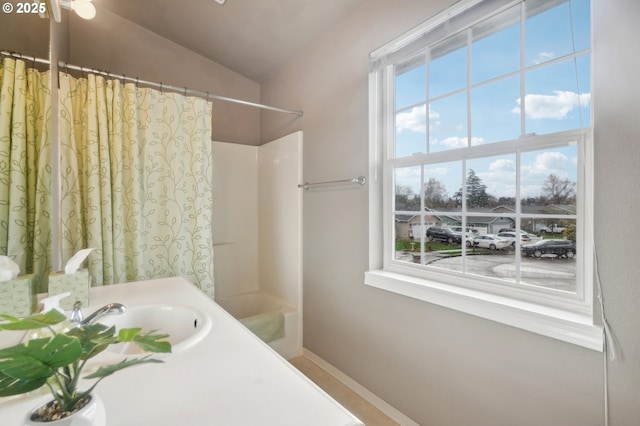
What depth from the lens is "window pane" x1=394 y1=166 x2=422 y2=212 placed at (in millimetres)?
1532

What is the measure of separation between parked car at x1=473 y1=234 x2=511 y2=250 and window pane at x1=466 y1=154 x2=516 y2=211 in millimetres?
33

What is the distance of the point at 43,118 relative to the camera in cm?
140

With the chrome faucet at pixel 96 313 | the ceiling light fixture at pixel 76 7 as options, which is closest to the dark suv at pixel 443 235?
the chrome faucet at pixel 96 313

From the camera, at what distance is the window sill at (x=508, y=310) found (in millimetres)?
923

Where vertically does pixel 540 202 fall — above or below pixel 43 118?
below

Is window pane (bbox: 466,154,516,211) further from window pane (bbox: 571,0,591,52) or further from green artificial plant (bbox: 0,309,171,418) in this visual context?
green artificial plant (bbox: 0,309,171,418)

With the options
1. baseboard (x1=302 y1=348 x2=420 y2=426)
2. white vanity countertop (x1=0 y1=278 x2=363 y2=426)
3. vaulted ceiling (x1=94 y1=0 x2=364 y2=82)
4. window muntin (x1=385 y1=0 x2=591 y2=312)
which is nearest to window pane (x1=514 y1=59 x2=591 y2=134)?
window muntin (x1=385 y1=0 x2=591 y2=312)

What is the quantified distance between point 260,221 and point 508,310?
213 centimetres

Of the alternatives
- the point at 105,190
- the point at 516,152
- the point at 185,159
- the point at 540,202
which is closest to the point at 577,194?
the point at 540,202

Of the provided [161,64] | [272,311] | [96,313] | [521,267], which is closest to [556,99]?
[521,267]

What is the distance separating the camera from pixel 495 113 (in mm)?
1230

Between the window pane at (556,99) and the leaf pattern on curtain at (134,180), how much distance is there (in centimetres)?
180

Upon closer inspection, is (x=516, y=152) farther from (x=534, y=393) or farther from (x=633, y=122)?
(x=534, y=393)

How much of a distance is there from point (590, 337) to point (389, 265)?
0.88m
